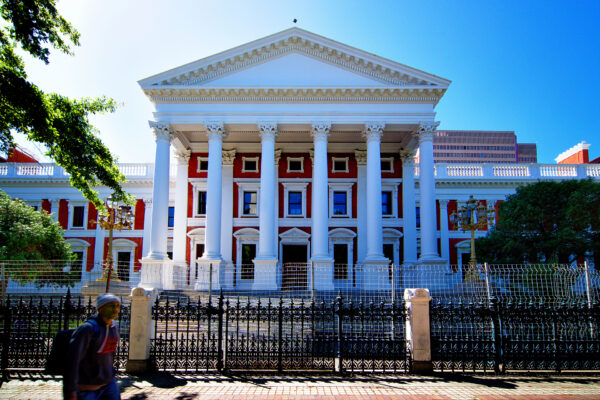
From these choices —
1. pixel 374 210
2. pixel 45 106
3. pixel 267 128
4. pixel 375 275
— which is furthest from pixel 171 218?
pixel 45 106

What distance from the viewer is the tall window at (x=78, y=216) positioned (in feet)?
119

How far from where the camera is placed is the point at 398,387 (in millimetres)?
8672

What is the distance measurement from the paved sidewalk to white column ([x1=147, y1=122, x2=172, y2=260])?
17.0 metres

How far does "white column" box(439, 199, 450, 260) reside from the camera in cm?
3597

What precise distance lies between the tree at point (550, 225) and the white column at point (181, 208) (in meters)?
19.8

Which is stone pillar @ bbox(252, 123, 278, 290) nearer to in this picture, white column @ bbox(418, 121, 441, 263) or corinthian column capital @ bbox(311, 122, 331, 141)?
corinthian column capital @ bbox(311, 122, 331, 141)

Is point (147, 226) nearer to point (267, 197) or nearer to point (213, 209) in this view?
point (213, 209)

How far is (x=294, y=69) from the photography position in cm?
2770

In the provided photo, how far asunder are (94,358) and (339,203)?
28.2 m

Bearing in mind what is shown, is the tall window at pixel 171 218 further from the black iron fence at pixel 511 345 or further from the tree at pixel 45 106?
the black iron fence at pixel 511 345

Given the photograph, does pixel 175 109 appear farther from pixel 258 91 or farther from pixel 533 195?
pixel 533 195

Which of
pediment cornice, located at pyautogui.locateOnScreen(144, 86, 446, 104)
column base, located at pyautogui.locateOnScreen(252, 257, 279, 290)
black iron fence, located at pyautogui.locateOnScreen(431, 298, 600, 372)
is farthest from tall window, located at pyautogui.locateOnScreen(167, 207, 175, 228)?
black iron fence, located at pyautogui.locateOnScreen(431, 298, 600, 372)

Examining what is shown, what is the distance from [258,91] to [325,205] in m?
8.04

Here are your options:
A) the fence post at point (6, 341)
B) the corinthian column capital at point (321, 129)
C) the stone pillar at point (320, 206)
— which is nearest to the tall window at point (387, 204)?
the stone pillar at point (320, 206)
